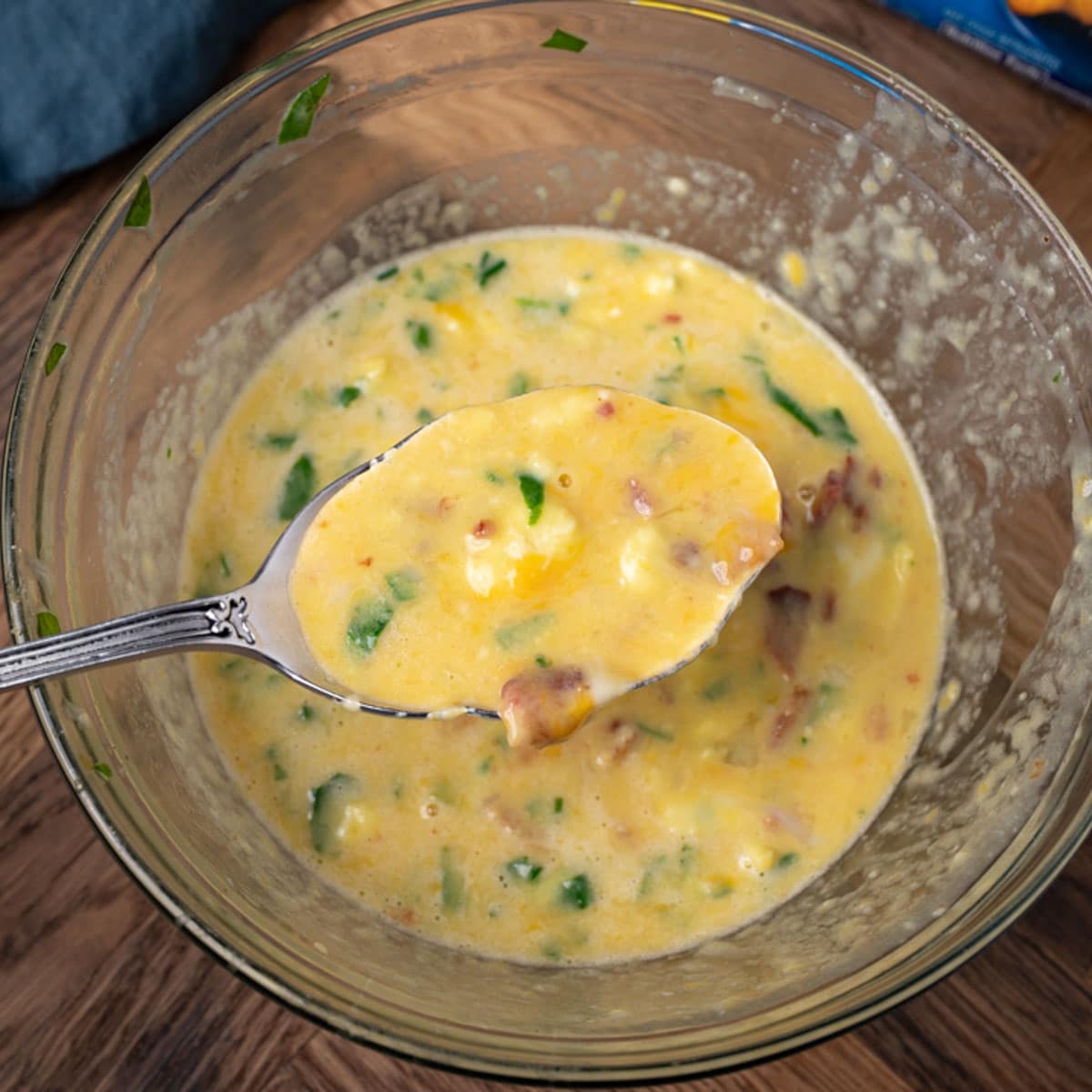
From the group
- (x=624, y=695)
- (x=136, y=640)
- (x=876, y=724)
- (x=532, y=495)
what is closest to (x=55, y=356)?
(x=136, y=640)

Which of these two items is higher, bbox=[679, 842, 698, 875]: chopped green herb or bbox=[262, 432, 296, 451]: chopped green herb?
bbox=[262, 432, 296, 451]: chopped green herb

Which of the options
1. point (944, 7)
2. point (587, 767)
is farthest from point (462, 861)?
point (944, 7)

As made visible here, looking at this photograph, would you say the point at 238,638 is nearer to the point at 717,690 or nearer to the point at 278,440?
the point at 278,440

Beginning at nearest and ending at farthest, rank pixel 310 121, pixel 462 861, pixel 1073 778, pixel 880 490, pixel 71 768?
pixel 71 768
pixel 1073 778
pixel 462 861
pixel 310 121
pixel 880 490

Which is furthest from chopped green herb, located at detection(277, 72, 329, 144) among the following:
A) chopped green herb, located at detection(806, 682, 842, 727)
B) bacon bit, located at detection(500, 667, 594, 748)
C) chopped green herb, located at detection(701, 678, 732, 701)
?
chopped green herb, located at detection(806, 682, 842, 727)

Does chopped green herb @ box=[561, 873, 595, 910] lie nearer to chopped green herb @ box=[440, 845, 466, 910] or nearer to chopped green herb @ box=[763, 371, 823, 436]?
chopped green herb @ box=[440, 845, 466, 910]

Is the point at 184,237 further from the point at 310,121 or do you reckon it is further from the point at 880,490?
the point at 880,490
